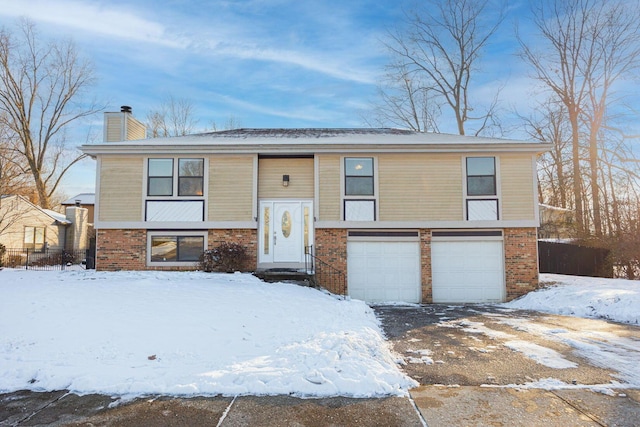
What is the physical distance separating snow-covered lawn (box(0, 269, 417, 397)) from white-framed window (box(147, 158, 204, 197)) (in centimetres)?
367

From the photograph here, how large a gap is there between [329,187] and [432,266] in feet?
14.0

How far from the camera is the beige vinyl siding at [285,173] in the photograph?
40.9 ft

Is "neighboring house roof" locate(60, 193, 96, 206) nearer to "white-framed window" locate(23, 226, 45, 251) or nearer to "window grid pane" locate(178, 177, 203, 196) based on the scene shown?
"white-framed window" locate(23, 226, 45, 251)

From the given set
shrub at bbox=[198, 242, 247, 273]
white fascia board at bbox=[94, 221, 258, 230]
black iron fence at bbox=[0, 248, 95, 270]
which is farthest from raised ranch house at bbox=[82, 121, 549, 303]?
black iron fence at bbox=[0, 248, 95, 270]

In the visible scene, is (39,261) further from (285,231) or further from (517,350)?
(517,350)

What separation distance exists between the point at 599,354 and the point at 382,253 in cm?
693

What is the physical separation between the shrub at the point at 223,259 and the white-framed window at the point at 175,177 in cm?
201

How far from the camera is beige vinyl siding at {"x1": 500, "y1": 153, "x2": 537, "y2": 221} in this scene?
12.2 metres

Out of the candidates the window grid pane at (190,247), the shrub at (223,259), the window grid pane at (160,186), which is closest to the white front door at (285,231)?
the shrub at (223,259)

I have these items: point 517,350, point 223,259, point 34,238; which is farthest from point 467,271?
point 34,238

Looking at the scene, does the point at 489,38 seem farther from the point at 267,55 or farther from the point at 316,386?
the point at 316,386

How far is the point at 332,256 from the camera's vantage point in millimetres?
12164

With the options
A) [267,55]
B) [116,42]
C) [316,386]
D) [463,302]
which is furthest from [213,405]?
[267,55]

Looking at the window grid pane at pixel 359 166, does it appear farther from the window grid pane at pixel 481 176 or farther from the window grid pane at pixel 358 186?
the window grid pane at pixel 481 176
